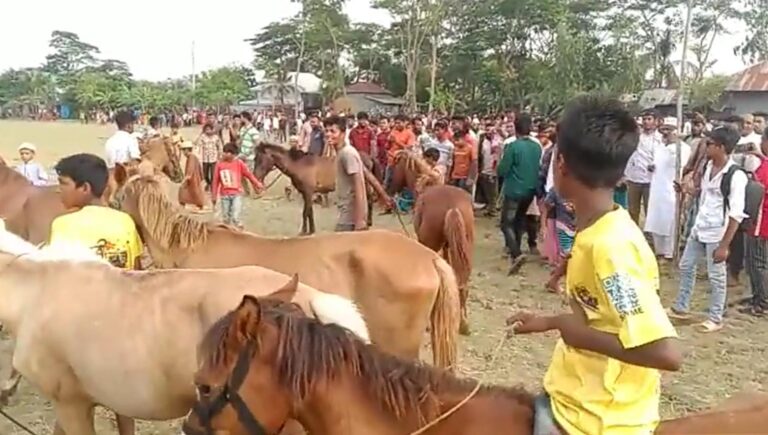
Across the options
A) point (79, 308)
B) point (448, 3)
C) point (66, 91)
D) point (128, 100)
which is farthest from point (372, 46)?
point (79, 308)

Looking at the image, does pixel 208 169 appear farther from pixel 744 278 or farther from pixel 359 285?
pixel 359 285

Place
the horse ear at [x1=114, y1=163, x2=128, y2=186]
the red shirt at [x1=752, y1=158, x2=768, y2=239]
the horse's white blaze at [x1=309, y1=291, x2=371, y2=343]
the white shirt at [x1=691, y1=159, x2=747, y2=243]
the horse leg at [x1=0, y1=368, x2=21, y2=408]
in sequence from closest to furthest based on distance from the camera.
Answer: the horse's white blaze at [x1=309, y1=291, x2=371, y2=343] < the horse leg at [x1=0, y1=368, x2=21, y2=408] < the horse ear at [x1=114, y1=163, x2=128, y2=186] < the white shirt at [x1=691, y1=159, x2=747, y2=243] < the red shirt at [x1=752, y1=158, x2=768, y2=239]

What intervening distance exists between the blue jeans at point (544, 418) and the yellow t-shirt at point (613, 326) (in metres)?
0.02

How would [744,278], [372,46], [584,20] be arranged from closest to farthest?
1. [744,278]
2. [584,20]
3. [372,46]

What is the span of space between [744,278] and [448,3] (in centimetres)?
4068

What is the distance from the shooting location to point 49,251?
4.02 metres

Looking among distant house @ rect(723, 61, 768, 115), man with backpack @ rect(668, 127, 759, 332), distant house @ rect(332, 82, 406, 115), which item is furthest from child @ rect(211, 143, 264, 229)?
distant house @ rect(332, 82, 406, 115)

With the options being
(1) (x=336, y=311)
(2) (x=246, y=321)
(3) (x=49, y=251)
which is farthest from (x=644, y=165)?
(2) (x=246, y=321)

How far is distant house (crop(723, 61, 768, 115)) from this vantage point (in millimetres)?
39188

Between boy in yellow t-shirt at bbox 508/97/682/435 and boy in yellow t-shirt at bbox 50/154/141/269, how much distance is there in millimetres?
2910

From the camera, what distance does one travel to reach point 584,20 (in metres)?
51.3

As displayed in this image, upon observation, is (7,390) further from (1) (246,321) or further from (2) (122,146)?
(2) (122,146)

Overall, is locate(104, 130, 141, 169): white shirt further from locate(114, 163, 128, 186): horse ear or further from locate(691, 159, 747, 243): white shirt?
locate(691, 159, 747, 243): white shirt

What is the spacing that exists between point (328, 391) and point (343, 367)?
79 millimetres
